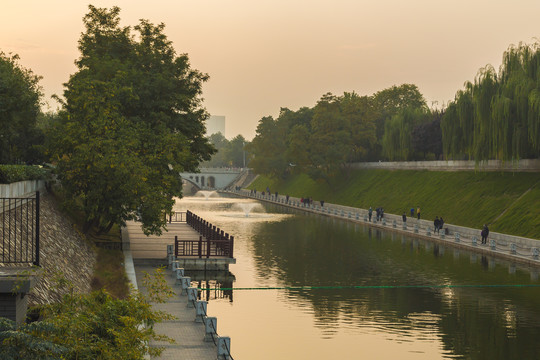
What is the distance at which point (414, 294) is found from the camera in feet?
99.5

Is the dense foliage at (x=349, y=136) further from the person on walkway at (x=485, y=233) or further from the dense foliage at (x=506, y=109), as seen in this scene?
the person on walkway at (x=485, y=233)

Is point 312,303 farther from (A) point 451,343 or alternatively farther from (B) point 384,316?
(A) point 451,343

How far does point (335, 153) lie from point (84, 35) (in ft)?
179

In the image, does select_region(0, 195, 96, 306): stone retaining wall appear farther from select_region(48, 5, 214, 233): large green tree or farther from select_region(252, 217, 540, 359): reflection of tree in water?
select_region(252, 217, 540, 359): reflection of tree in water

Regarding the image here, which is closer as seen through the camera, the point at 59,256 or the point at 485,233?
the point at 59,256

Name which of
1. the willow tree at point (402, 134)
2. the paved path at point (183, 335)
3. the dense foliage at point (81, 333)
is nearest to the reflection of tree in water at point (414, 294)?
the paved path at point (183, 335)

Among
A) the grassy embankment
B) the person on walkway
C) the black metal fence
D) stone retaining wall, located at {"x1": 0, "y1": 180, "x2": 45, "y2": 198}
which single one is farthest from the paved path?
the grassy embankment

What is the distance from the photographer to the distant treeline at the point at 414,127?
52.3m

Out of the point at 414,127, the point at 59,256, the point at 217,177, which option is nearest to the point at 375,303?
the point at 59,256

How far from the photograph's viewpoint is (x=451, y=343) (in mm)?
22047

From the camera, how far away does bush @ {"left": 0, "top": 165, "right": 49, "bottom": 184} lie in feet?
82.7

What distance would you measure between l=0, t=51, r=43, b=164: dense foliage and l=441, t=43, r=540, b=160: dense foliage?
3593cm

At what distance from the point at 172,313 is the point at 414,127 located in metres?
67.8

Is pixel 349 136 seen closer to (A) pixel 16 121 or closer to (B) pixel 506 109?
(B) pixel 506 109
